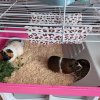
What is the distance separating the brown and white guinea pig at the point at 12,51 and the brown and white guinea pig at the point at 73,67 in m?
0.16

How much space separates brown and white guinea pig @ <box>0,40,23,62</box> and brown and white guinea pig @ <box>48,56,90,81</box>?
16cm

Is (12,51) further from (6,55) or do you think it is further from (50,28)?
(50,28)

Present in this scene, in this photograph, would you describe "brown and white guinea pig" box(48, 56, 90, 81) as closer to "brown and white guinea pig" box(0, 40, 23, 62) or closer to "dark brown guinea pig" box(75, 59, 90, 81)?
"dark brown guinea pig" box(75, 59, 90, 81)

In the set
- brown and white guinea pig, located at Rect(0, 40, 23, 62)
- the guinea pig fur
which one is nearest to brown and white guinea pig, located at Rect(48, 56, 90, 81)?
the guinea pig fur

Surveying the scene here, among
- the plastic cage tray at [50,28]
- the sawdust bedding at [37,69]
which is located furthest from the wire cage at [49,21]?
the sawdust bedding at [37,69]

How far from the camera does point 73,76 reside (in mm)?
706

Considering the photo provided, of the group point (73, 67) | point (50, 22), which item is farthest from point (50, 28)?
point (73, 67)

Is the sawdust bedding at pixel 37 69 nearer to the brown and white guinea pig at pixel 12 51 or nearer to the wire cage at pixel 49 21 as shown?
the brown and white guinea pig at pixel 12 51

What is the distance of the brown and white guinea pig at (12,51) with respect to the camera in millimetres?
709

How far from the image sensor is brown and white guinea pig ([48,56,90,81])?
2.24 ft

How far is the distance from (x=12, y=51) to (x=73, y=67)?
0.79ft

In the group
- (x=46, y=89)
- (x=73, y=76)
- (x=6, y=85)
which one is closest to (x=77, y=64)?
(x=73, y=76)

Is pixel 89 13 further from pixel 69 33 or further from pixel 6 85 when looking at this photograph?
pixel 6 85

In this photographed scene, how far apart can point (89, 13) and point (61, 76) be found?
283mm
